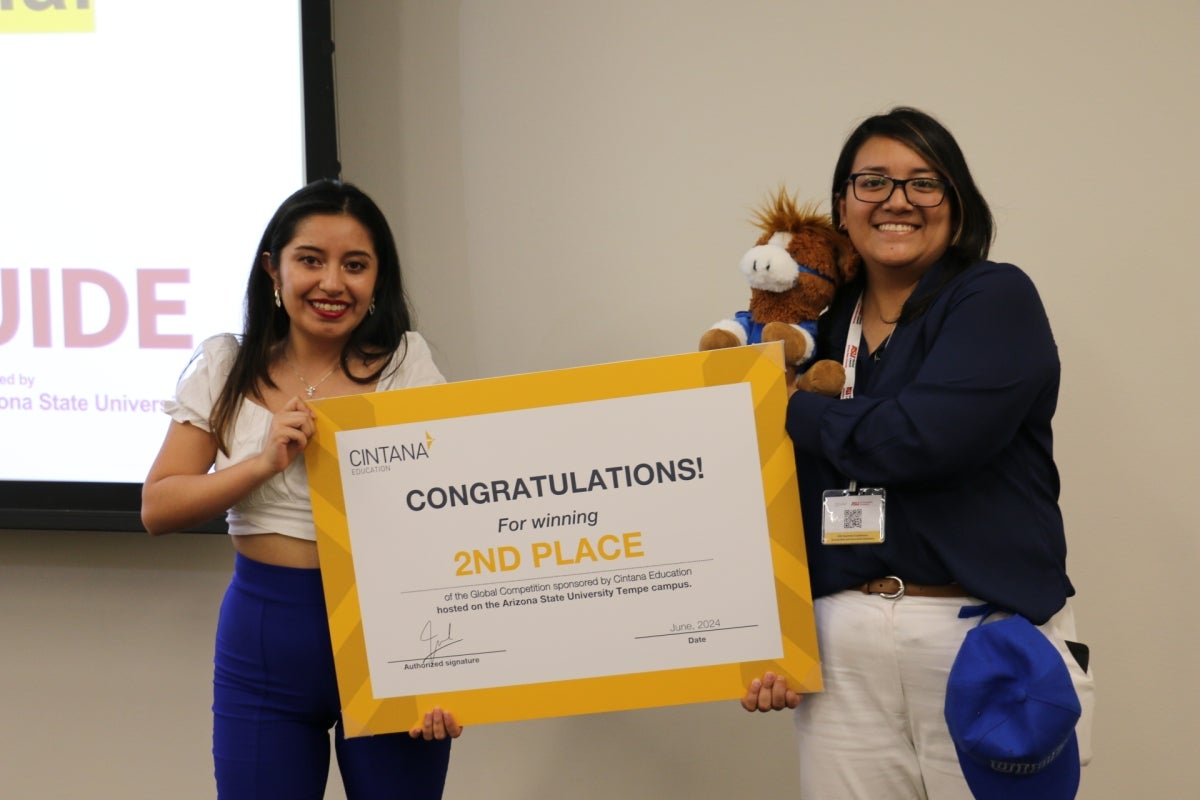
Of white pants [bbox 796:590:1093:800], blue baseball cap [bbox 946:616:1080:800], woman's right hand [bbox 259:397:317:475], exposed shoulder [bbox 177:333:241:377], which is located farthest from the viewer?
exposed shoulder [bbox 177:333:241:377]

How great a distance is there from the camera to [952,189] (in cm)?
149

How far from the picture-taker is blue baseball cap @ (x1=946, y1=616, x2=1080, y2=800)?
4.33ft

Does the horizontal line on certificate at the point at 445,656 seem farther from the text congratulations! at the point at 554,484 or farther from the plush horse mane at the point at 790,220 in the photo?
the plush horse mane at the point at 790,220

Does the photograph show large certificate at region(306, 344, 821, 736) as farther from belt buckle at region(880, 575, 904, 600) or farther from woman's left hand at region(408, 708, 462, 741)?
belt buckle at region(880, 575, 904, 600)

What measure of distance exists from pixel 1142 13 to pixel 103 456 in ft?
8.09

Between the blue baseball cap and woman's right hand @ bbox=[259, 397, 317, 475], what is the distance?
966 millimetres

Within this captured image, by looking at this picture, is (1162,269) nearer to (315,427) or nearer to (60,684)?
(315,427)

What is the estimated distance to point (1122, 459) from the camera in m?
2.29

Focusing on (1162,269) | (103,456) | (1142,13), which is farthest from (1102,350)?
(103,456)

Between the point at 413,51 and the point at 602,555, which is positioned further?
the point at 413,51

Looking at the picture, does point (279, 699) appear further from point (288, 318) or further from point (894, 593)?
point (894, 593)
